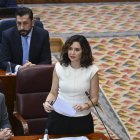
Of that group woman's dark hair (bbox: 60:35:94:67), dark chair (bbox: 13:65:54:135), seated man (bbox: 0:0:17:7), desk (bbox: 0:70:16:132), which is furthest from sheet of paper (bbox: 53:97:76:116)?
seated man (bbox: 0:0:17:7)

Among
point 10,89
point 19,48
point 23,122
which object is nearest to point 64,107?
A: point 23,122

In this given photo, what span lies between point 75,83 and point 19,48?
1.36 metres

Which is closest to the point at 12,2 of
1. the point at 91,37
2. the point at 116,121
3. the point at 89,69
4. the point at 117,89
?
the point at 91,37

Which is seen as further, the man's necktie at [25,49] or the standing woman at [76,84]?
the man's necktie at [25,49]

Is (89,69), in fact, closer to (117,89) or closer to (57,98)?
(57,98)

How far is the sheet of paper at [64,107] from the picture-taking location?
373cm

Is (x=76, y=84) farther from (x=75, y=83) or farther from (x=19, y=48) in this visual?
(x=19, y=48)

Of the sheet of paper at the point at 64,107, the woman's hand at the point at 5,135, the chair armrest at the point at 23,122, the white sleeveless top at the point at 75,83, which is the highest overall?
the white sleeveless top at the point at 75,83

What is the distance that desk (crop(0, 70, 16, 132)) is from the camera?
4766mm

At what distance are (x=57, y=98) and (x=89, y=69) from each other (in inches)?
13.5

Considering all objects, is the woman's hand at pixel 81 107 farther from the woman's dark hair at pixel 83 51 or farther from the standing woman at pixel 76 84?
the woman's dark hair at pixel 83 51

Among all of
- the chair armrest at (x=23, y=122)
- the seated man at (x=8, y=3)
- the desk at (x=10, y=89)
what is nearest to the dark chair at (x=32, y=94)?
the chair armrest at (x=23, y=122)

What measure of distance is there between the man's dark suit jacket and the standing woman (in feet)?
3.95

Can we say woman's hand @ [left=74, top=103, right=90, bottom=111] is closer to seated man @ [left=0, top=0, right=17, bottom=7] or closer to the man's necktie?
the man's necktie
